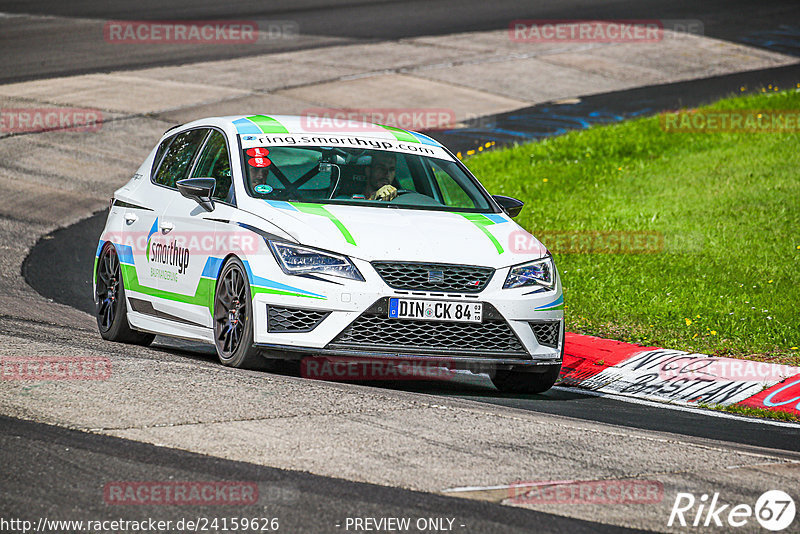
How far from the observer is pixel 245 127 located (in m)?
9.11

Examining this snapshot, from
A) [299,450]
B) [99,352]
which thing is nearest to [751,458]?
[299,450]

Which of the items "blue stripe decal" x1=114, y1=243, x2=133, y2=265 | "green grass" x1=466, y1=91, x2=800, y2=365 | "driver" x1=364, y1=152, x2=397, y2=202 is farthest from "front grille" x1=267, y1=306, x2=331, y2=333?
"green grass" x1=466, y1=91, x2=800, y2=365

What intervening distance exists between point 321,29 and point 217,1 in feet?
15.7

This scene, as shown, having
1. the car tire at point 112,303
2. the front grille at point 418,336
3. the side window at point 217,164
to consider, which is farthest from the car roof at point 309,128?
the front grille at point 418,336

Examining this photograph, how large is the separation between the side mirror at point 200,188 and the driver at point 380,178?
108 centimetres

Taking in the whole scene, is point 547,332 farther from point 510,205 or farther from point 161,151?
point 161,151

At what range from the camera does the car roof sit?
910cm

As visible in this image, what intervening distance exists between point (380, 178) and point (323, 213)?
3.10ft

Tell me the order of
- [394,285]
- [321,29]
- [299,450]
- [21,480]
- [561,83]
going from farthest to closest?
[321,29] → [561,83] → [394,285] → [299,450] → [21,480]

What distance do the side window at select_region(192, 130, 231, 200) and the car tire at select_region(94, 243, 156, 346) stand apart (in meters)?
1.13

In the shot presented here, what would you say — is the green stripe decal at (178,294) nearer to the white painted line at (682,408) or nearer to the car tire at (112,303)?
the car tire at (112,303)

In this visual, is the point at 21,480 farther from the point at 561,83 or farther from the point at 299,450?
the point at 561,83

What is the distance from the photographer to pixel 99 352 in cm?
795

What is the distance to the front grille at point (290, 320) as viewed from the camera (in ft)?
24.9
